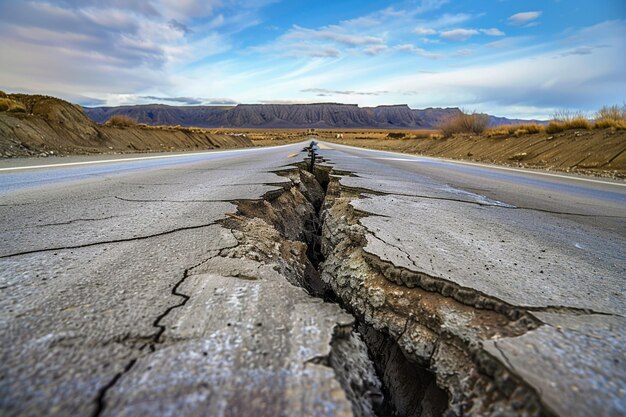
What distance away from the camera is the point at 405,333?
1477 millimetres

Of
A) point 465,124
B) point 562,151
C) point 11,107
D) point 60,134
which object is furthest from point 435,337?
point 465,124

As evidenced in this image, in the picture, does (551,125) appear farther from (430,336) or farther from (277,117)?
(277,117)

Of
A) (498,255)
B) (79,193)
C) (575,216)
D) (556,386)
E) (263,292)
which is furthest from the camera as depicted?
(79,193)

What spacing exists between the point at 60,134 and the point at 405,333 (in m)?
15.1

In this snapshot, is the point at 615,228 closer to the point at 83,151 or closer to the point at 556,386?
the point at 556,386

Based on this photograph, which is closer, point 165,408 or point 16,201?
point 165,408

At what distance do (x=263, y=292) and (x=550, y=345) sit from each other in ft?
3.21

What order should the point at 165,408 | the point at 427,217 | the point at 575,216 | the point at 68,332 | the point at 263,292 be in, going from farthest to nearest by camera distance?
the point at 575,216, the point at 427,217, the point at 263,292, the point at 68,332, the point at 165,408

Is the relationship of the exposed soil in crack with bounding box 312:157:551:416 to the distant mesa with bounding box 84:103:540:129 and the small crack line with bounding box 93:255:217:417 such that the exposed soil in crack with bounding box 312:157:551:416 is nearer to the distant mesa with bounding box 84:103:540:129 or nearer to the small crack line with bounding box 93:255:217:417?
the small crack line with bounding box 93:255:217:417

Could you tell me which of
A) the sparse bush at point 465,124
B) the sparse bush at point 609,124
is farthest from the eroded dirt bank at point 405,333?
the sparse bush at point 465,124

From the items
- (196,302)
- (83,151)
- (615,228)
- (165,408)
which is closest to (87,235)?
(196,302)

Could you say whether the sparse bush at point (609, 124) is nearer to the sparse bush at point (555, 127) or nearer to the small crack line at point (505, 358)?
the sparse bush at point (555, 127)

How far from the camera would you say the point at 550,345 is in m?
1.10

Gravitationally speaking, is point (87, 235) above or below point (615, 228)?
above
